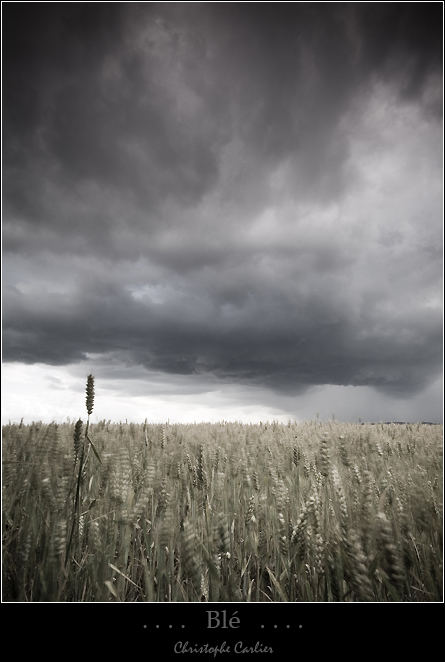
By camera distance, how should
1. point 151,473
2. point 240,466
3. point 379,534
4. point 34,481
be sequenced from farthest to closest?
point 240,466, point 151,473, point 34,481, point 379,534

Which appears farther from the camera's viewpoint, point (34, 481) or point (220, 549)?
point (34, 481)

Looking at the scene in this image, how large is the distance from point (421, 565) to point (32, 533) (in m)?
1.92

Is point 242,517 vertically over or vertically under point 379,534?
under
